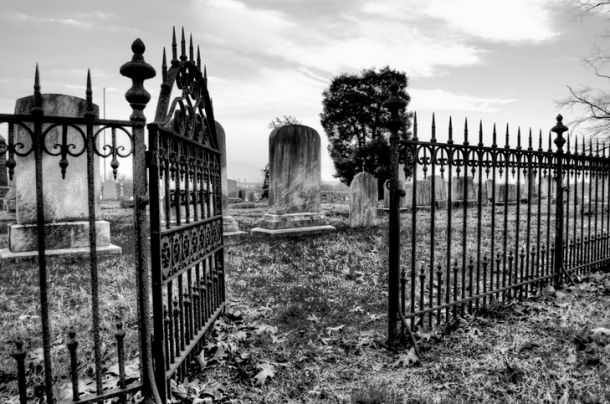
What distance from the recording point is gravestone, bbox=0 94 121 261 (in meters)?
6.91

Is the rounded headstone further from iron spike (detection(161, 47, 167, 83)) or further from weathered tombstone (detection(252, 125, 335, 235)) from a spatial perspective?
iron spike (detection(161, 47, 167, 83))

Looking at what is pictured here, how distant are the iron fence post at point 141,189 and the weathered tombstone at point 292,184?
23.6 feet

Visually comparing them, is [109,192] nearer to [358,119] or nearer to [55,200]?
[358,119]

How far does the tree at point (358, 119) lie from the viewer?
29.9 m

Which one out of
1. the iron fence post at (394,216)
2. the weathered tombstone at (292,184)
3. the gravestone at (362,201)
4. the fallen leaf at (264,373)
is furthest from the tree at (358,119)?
the fallen leaf at (264,373)

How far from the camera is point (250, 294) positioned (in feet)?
16.9

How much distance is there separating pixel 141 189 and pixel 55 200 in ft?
19.3

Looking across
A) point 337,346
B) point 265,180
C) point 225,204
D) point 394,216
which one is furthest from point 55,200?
point 265,180

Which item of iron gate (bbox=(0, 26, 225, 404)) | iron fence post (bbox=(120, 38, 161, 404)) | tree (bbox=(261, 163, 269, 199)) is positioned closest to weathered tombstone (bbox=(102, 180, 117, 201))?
tree (bbox=(261, 163, 269, 199))

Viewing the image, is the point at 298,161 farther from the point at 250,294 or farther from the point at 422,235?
the point at 250,294

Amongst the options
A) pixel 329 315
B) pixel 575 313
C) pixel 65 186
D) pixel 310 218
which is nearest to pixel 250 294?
pixel 329 315

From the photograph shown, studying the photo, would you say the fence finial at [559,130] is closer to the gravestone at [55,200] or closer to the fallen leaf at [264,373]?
the fallen leaf at [264,373]

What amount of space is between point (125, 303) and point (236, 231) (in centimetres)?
540

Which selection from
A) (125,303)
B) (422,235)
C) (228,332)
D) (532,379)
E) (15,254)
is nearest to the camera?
(532,379)
